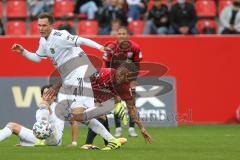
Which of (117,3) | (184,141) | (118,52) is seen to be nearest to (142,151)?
(184,141)

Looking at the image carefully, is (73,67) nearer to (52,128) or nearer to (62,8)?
(52,128)

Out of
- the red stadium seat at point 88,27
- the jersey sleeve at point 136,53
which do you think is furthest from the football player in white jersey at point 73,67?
the red stadium seat at point 88,27

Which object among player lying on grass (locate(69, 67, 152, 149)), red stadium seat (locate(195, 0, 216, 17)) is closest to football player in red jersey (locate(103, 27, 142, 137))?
player lying on grass (locate(69, 67, 152, 149))

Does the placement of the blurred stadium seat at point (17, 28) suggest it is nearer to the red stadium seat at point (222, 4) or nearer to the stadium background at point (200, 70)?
the stadium background at point (200, 70)

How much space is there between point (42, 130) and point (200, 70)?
316 inches

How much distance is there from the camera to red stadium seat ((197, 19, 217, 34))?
22.2 metres

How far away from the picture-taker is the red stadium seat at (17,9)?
22.5 m

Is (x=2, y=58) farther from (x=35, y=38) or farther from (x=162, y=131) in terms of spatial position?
(x=162, y=131)

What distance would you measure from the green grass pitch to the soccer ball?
0.76 feet

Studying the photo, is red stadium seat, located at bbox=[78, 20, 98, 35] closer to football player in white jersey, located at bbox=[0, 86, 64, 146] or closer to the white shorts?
football player in white jersey, located at bbox=[0, 86, 64, 146]

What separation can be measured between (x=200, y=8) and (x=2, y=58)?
21.0ft

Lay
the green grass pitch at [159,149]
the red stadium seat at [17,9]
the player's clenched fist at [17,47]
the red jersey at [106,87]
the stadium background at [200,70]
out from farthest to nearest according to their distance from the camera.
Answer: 1. the red stadium seat at [17,9]
2. the stadium background at [200,70]
3. the red jersey at [106,87]
4. the player's clenched fist at [17,47]
5. the green grass pitch at [159,149]

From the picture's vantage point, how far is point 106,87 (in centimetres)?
1362

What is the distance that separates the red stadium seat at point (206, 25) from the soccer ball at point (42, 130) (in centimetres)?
994
